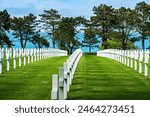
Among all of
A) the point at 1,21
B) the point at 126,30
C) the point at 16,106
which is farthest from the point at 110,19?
the point at 16,106

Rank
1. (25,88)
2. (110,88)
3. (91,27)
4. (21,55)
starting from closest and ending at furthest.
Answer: (25,88)
(110,88)
(21,55)
(91,27)

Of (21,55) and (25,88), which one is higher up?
(21,55)

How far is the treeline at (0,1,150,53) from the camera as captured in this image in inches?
5295

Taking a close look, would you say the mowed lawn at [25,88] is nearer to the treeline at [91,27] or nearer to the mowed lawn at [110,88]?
the mowed lawn at [110,88]

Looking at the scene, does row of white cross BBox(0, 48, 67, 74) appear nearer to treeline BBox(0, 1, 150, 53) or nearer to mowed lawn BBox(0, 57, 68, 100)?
mowed lawn BBox(0, 57, 68, 100)

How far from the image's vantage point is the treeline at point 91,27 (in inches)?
5295

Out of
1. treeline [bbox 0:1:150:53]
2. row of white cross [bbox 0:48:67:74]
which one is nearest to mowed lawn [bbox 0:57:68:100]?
row of white cross [bbox 0:48:67:74]

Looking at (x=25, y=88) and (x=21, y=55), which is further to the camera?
(x=21, y=55)

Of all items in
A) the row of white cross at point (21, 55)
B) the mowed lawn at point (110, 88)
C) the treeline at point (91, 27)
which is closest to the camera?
the mowed lawn at point (110, 88)

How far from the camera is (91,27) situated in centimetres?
15175

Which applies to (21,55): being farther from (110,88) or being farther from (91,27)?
(91,27)

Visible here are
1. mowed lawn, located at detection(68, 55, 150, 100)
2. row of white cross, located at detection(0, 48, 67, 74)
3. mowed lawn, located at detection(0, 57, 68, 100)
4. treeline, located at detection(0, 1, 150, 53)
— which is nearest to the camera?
mowed lawn, located at detection(0, 57, 68, 100)

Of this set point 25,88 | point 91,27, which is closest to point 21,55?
point 25,88

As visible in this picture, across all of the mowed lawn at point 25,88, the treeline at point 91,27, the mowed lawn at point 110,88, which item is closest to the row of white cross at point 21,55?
the mowed lawn at point 25,88
